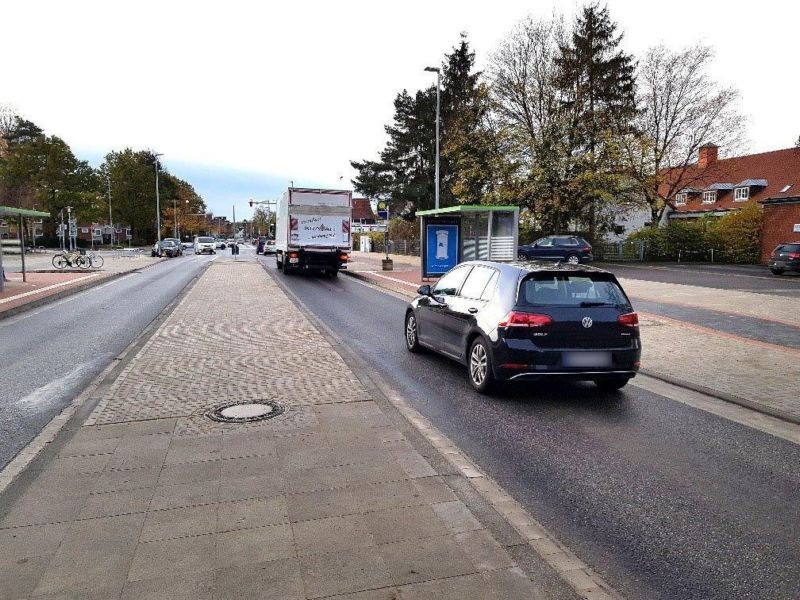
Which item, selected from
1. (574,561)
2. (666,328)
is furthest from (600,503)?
(666,328)

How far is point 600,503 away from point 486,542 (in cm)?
113

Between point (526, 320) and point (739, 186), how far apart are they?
51.7 m

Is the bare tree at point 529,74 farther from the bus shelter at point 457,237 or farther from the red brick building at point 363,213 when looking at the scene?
the red brick building at point 363,213

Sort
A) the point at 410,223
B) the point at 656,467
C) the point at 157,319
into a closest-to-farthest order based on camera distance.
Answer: the point at 656,467 < the point at 157,319 < the point at 410,223

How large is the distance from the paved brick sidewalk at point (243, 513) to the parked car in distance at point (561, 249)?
28033mm

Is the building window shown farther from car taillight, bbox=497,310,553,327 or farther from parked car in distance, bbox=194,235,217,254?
car taillight, bbox=497,310,553,327

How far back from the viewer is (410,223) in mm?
52219

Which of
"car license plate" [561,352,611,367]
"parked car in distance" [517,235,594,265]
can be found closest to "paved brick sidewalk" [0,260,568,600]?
"car license plate" [561,352,611,367]

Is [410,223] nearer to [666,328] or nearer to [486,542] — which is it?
[666,328]

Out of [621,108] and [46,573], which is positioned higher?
[621,108]

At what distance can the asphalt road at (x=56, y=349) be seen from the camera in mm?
6023

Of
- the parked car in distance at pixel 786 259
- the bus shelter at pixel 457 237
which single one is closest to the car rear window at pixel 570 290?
the bus shelter at pixel 457 237

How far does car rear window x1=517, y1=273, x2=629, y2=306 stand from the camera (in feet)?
21.6

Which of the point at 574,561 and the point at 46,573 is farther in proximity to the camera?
the point at 574,561
